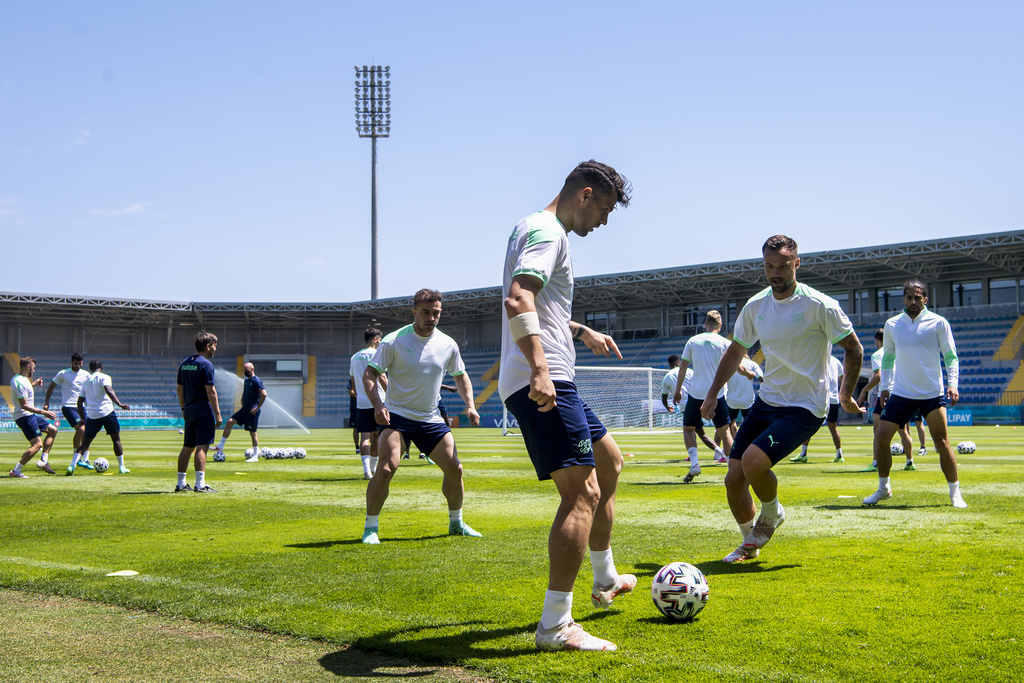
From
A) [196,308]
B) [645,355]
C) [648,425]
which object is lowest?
[648,425]

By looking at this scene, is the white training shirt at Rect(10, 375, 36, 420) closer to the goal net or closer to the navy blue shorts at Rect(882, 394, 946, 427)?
the navy blue shorts at Rect(882, 394, 946, 427)

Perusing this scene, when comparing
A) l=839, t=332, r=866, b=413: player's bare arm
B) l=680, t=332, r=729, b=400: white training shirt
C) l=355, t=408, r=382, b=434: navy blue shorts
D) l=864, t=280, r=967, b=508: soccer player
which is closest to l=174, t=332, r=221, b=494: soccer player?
l=355, t=408, r=382, b=434: navy blue shorts

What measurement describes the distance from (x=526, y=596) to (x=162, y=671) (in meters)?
1.91

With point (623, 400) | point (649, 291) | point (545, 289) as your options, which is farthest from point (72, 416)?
point (649, 291)

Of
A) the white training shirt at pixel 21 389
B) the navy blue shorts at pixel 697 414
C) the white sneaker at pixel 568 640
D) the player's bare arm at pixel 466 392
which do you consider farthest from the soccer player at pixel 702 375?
the white training shirt at pixel 21 389

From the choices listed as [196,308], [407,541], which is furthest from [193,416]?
[196,308]

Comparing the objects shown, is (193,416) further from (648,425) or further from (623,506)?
(648,425)

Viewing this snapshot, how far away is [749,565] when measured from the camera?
18.4ft

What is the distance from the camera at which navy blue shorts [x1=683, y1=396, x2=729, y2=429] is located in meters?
13.1

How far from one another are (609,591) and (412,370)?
3576 millimetres

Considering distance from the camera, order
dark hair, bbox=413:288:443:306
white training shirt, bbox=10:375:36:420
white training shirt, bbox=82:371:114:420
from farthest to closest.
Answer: white training shirt, bbox=82:371:114:420
white training shirt, bbox=10:375:36:420
dark hair, bbox=413:288:443:306

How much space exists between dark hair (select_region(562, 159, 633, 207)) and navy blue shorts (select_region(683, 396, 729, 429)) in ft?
30.0

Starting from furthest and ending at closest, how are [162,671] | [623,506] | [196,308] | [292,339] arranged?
1. [292,339]
2. [196,308]
3. [623,506]
4. [162,671]

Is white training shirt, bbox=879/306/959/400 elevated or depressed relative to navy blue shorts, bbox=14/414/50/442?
elevated
